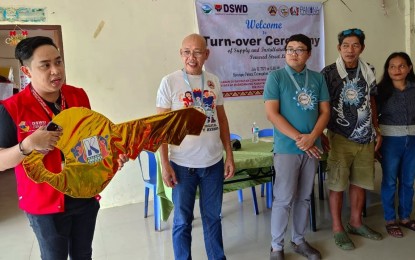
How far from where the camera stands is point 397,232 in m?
2.60

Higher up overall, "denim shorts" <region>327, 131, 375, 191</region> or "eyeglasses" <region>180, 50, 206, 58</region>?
"eyeglasses" <region>180, 50, 206, 58</region>

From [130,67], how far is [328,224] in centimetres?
244

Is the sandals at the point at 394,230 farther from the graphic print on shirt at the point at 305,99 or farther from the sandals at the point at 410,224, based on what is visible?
the graphic print on shirt at the point at 305,99

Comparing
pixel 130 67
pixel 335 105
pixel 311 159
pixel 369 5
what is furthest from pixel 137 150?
pixel 369 5

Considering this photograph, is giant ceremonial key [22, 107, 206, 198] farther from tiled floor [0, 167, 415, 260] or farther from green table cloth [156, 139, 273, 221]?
tiled floor [0, 167, 415, 260]

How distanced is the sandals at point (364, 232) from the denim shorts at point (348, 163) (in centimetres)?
36

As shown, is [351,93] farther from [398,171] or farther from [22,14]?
[22,14]

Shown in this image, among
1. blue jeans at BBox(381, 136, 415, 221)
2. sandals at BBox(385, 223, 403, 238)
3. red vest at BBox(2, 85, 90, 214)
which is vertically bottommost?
sandals at BBox(385, 223, 403, 238)

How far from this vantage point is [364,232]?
2.61 meters

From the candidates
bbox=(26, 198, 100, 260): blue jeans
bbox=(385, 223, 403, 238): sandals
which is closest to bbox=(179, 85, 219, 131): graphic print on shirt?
bbox=(26, 198, 100, 260): blue jeans

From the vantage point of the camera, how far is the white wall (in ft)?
11.0

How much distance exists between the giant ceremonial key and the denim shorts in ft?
4.93

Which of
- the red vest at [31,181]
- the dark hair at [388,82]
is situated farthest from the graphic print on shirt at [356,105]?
the red vest at [31,181]

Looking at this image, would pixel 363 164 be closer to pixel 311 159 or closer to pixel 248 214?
pixel 311 159
